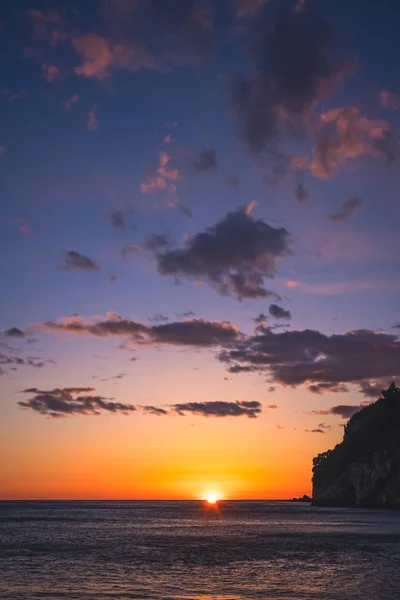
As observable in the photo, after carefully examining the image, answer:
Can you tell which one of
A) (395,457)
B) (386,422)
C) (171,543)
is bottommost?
(171,543)

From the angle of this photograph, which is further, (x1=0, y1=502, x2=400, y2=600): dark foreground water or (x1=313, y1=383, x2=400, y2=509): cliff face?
(x1=313, y1=383, x2=400, y2=509): cliff face

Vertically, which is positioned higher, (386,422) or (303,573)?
(386,422)

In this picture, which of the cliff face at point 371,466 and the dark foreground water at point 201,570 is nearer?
the dark foreground water at point 201,570

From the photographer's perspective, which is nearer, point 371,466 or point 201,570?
point 201,570

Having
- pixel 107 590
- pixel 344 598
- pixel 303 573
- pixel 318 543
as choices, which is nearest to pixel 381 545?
pixel 318 543

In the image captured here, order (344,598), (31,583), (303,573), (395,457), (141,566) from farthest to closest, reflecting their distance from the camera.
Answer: (395,457) < (141,566) < (303,573) < (31,583) < (344,598)

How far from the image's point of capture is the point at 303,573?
4072 centimetres

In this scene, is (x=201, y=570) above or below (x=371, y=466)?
below

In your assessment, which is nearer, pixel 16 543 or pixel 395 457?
pixel 16 543

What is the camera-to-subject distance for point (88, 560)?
4919 cm

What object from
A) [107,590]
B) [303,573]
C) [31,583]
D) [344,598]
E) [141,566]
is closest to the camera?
[344,598]

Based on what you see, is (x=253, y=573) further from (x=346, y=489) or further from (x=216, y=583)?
(x=346, y=489)

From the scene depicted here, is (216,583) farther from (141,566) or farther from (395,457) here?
(395,457)

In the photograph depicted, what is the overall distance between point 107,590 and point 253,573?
12.3 m
